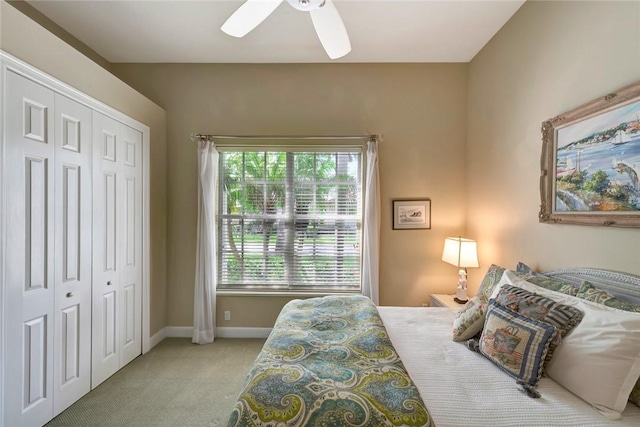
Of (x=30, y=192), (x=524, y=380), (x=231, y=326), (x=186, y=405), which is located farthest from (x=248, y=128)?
(x=524, y=380)

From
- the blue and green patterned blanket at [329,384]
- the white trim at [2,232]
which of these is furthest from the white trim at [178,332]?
the blue and green patterned blanket at [329,384]

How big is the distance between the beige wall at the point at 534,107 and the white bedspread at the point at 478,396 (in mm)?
815

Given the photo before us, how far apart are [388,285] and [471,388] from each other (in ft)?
6.35

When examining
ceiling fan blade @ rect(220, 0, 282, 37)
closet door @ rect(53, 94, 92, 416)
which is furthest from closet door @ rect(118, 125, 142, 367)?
ceiling fan blade @ rect(220, 0, 282, 37)

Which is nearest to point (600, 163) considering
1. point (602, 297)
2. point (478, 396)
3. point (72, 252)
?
point (602, 297)

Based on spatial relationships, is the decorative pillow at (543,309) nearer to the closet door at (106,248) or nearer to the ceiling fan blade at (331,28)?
the ceiling fan blade at (331,28)

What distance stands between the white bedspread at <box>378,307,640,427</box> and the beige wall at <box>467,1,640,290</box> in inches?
32.1

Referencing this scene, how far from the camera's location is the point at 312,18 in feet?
5.49

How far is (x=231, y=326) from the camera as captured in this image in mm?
3160

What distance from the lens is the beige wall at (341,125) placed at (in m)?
3.14

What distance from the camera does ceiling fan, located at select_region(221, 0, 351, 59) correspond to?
5.15 ft

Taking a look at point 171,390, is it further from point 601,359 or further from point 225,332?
point 601,359

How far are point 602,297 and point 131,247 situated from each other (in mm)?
3461

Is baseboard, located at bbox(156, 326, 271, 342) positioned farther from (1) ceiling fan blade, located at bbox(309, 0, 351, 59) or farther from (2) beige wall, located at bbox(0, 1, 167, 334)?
(1) ceiling fan blade, located at bbox(309, 0, 351, 59)
